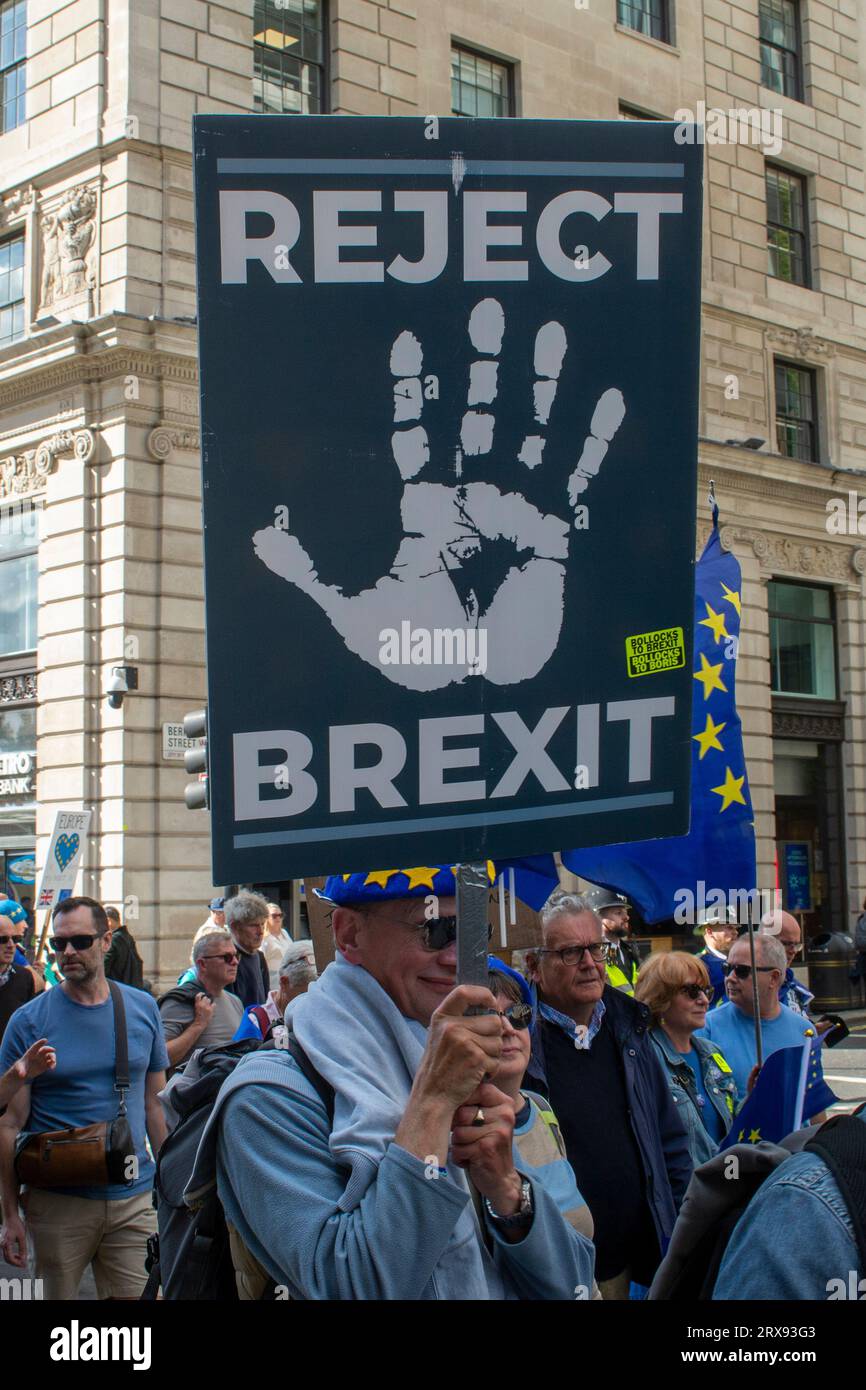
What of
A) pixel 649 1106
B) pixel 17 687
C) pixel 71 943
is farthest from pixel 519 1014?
pixel 17 687

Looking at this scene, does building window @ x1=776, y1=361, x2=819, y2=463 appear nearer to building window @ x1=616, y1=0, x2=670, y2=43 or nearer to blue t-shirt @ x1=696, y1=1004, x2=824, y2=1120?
building window @ x1=616, y1=0, x2=670, y2=43

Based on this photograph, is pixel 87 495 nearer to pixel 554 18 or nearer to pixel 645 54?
pixel 554 18

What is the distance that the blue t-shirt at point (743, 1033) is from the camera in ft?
20.3

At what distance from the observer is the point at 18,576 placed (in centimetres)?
2102

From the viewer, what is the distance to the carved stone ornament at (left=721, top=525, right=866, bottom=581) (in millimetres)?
26531

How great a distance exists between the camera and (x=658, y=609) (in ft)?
9.07

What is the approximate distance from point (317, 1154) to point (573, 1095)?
2435 millimetres

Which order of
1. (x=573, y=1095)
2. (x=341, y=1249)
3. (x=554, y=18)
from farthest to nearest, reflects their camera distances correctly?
(x=554, y=18) < (x=573, y=1095) < (x=341, y=1249)

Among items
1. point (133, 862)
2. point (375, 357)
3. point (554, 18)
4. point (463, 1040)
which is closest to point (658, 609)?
point (375, 357)

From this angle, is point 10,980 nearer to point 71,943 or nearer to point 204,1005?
point 204,1005

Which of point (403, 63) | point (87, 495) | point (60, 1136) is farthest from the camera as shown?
point (403, 63)

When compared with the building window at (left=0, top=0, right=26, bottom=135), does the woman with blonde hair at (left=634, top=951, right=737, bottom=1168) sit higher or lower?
lower

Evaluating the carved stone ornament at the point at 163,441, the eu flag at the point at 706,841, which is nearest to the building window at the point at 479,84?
the carved stone ornament at the point at 163,441

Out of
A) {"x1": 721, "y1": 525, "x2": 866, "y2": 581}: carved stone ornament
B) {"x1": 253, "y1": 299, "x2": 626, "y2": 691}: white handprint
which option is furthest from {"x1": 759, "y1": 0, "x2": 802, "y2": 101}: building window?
{"x1": 253, "y1": 299, "x2": 626, "y2": 691}: white handprint
